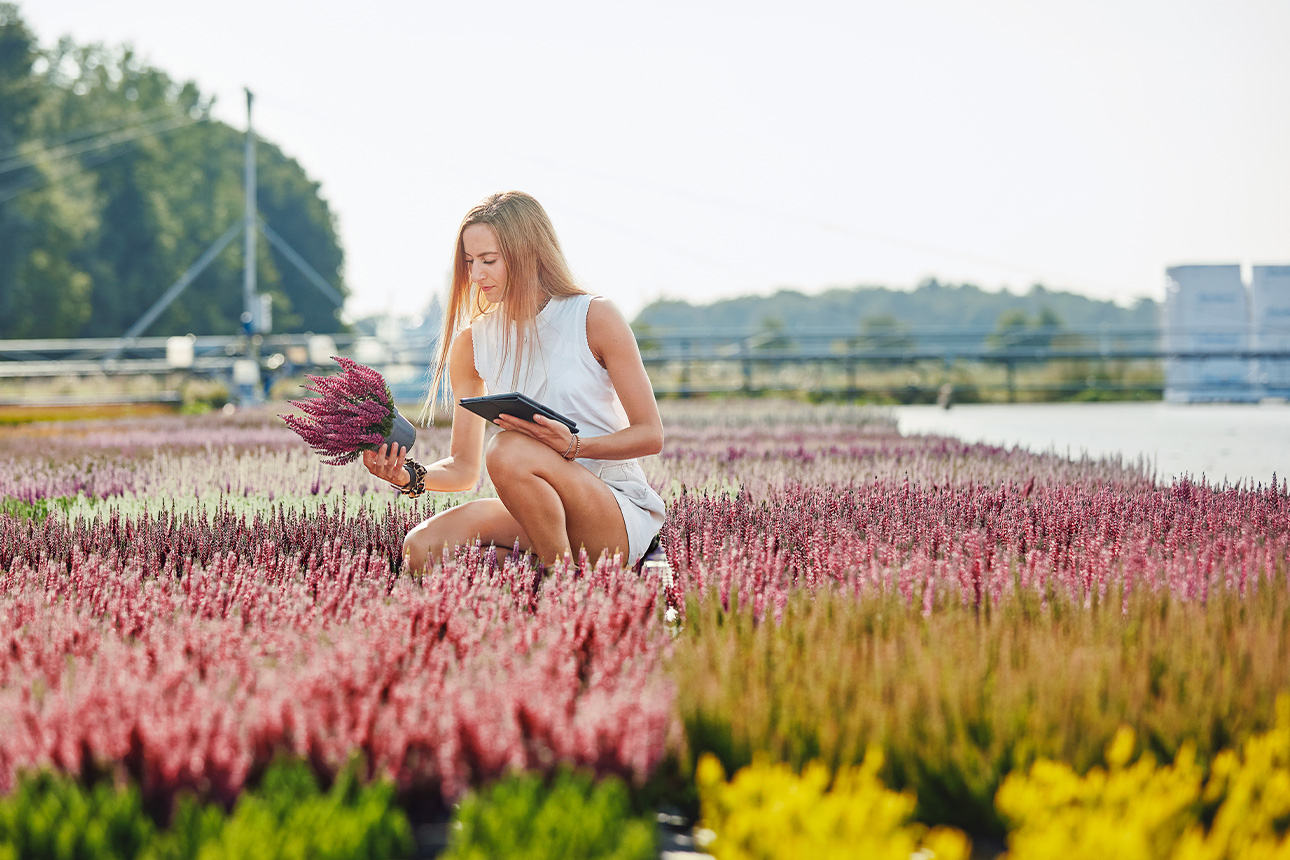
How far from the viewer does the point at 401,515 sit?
4812 millimetres

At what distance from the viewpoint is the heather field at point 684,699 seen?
1.70 m

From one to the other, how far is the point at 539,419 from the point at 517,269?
2.28 ft

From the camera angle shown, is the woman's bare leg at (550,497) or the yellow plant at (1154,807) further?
the woman's bare leg at (550,497)

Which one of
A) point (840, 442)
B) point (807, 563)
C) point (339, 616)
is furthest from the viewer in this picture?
point (840, 442)

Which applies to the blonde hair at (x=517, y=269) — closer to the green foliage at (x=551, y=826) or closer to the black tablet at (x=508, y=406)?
the black tablet at (x=508, y=406)

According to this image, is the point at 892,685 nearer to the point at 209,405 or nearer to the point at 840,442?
the point at 840,442

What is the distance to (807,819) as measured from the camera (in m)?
1.58

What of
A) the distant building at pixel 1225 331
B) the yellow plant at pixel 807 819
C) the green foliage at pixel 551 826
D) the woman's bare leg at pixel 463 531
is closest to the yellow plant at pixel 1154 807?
the yellow plant at pixel 807 819

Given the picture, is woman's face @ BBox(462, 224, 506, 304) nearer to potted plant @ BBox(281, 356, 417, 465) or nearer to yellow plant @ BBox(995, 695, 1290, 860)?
potted plant @ BBox(281, 356, 417, 465)

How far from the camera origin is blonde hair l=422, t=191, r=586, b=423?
400 cm

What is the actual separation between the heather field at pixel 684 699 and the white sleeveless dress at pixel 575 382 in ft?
1.40

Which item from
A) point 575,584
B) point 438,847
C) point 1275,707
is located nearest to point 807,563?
point 575,584

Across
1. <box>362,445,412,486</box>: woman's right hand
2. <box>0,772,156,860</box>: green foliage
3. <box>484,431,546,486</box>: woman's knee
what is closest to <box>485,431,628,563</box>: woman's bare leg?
<box>484,431,546,486</box>: woman's knee

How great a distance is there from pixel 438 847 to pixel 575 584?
3.90 ft
